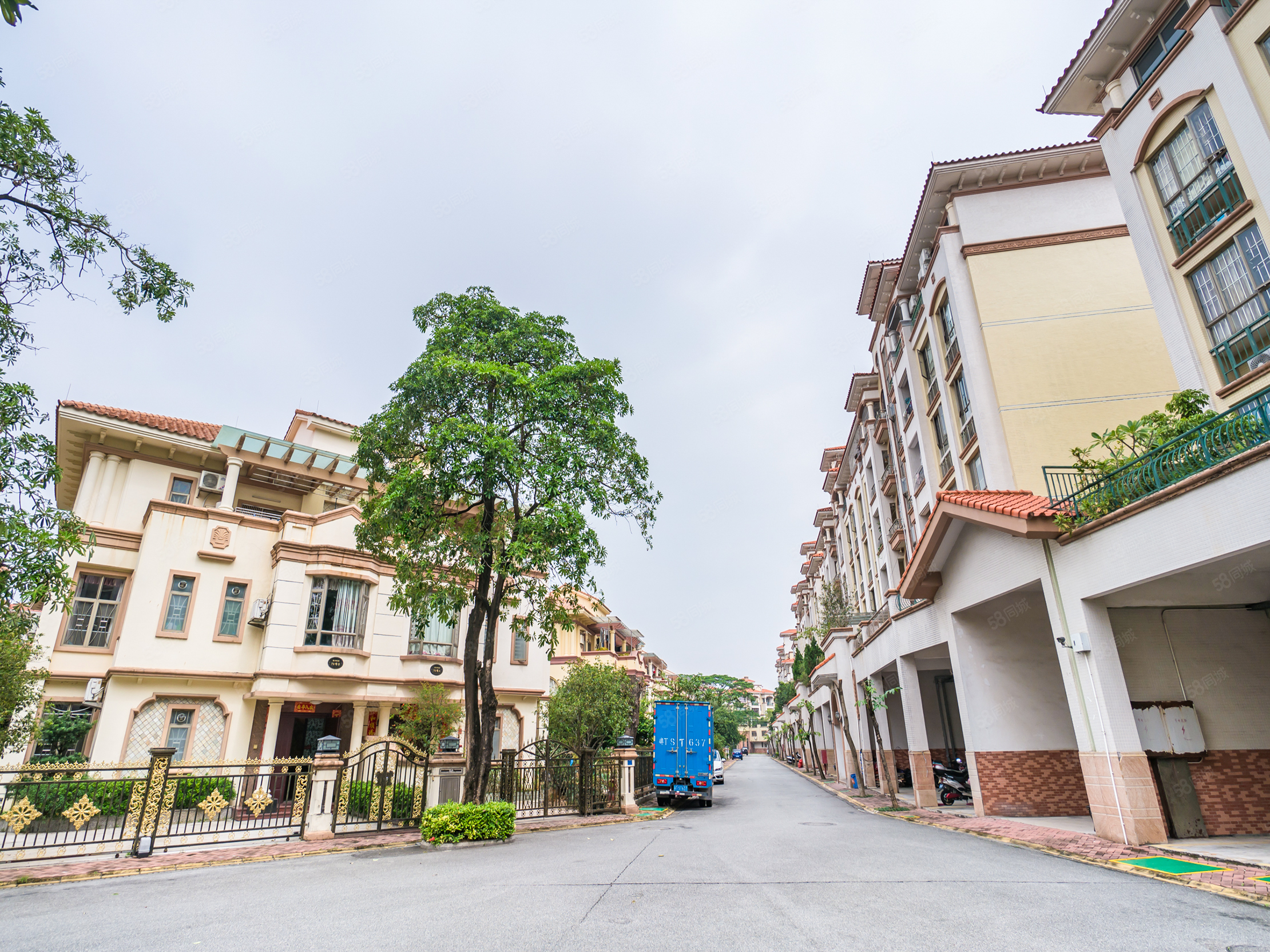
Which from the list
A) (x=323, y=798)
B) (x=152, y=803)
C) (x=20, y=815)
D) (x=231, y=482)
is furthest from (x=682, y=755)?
(x=231, y=482)

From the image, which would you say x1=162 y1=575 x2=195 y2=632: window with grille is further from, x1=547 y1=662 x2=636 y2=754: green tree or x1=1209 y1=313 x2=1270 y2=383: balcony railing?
x1=1209 y1=313 x2=1270 y2=383: balcony railing

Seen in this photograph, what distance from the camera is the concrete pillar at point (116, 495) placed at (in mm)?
19469

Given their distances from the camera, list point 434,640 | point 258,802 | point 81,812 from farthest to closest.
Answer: point 434,640
point 258,802
point 81,812

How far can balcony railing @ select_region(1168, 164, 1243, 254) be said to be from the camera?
1165 centimetres

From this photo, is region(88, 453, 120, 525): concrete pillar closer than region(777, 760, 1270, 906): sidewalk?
No

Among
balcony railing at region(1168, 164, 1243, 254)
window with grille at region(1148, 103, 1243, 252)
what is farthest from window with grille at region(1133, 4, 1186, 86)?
balcony railing at region(1168, 164, 1243, 254)

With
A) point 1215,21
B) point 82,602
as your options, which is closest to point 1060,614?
point 1215,21

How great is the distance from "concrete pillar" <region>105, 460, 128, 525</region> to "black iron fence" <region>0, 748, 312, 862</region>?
7.34 m

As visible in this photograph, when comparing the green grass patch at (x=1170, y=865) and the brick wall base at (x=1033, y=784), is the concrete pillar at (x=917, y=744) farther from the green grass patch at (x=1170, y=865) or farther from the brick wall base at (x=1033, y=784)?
the green grass patch at (x=1170, y=865)

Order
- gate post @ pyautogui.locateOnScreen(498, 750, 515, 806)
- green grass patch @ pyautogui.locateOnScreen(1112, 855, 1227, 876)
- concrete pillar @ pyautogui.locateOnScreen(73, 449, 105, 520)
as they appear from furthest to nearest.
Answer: concrete pillar @ pyautogui.locateOnScreen(73, 449, 105, 520) → gate post @ pyautogui.locateOnScreen(498, 750, 515, 806) → green grass patch @ pyautogui.locateOnScreen(1112, 855, 1227, 876)

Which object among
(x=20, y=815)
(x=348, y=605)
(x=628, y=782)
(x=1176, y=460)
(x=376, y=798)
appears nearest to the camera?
(x=1176, y=460)

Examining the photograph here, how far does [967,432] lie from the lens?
17.7m

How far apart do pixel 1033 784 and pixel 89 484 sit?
2521cm

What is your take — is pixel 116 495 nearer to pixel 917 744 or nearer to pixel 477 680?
pixel 477 680
